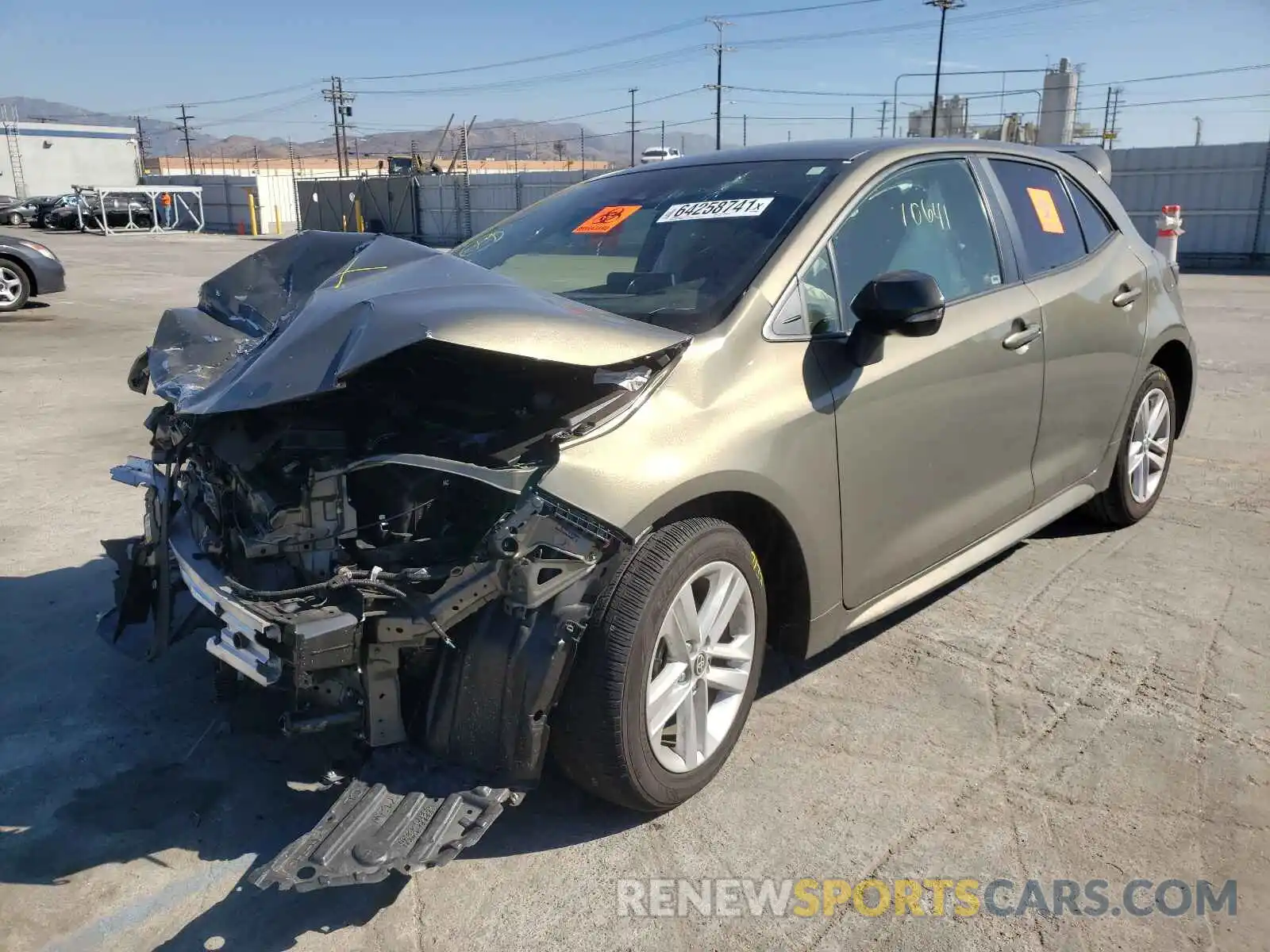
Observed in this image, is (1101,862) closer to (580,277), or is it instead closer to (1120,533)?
(580,277)

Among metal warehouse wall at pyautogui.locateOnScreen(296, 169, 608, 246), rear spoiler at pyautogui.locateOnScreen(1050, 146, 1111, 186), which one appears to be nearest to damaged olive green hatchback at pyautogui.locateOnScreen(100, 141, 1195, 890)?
rear spoiler at pyautogui.locateOnScreen(1050, 146, 1111, 186)

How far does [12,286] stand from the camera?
14.0m

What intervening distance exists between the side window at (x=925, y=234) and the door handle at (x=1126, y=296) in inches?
37.3

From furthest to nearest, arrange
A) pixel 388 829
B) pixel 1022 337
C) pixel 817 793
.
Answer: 1. pixel 1022 337
2. pixel 817 793
3. pixel 388 829

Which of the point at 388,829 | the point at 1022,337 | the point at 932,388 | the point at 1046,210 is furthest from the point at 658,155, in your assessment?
the point at 388,829

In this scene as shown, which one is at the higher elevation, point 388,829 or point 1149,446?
point 1149,446

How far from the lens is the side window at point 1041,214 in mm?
4074

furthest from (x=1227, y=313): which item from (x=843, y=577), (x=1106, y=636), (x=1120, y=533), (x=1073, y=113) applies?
(x=1073, y=113)

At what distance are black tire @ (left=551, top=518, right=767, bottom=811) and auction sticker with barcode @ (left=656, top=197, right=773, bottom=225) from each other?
1.19 metres

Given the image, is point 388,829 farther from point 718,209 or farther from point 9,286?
point 9,286

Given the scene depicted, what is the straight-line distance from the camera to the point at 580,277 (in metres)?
3.60

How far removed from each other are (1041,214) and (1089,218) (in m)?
0.48

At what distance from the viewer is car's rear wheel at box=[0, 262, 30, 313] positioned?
45.7ft

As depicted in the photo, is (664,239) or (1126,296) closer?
(664,239)
